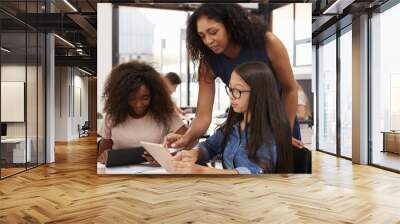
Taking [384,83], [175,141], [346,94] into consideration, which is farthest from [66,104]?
[384,83]

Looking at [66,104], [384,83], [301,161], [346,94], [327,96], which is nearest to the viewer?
[301,161]

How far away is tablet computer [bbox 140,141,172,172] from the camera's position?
5.68 meters

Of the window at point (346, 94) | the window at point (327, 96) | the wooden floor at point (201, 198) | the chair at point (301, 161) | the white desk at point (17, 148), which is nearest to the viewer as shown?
the wooden floor at point (201, 198)

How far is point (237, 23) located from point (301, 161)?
220 cm

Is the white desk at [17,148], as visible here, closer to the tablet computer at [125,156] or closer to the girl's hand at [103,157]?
the girl's hand at [103,157]

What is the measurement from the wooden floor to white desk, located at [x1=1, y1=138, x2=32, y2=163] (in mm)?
336

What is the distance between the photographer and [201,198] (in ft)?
15.1

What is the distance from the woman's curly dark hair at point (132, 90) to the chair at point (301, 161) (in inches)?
75.3

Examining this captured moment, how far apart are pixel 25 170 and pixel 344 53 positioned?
264 inches

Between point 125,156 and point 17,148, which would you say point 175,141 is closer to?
point 125,156

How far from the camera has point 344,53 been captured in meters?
8.48

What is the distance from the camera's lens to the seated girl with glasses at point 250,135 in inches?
218

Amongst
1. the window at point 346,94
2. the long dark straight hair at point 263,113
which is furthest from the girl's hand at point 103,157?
the window at point 346,94

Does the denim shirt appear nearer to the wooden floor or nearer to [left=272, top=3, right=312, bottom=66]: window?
the wooden floor
